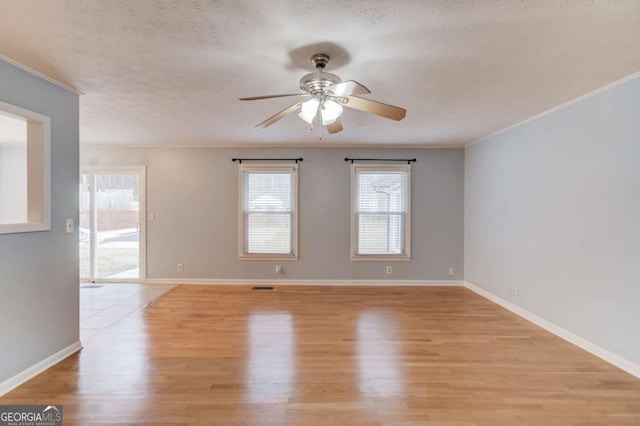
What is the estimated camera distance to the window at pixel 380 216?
5359 millimetres

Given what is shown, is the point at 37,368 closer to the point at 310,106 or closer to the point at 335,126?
the point at 310,106

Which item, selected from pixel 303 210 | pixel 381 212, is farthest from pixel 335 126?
pixel 381 212

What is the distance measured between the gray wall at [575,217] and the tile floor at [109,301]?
16.1 feet

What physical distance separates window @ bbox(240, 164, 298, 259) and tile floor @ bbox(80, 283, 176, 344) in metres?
1.54

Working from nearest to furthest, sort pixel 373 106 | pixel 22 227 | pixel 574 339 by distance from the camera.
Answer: pixel 373 106 < pixel 22 227 < pixel 574 339

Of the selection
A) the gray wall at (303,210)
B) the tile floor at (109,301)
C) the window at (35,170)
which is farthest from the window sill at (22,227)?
the gray wall at (303,210)

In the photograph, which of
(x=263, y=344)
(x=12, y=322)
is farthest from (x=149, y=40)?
(x=263, y=344)

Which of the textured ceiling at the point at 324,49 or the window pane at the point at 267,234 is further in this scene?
the window pane at the point at 267,234

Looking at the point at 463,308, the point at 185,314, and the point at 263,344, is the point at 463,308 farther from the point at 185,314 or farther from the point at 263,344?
the point at 185,314

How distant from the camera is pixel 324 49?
2.05 m

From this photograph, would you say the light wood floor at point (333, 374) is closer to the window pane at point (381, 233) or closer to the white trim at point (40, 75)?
the window pane at point (381, 233)

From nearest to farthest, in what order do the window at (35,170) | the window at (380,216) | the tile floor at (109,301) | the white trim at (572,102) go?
1. the window at (35,170)
2. the white trim at (572,102)
3. the tile floor at (109,301)
4. the window at (380,216)

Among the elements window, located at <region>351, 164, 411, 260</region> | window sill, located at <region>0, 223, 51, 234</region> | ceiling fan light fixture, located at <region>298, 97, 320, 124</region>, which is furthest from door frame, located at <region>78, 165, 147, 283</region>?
ceiling fan light fixture, located at <region>298, 97, 320, 124</region>

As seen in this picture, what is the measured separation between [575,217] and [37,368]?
497 cm
